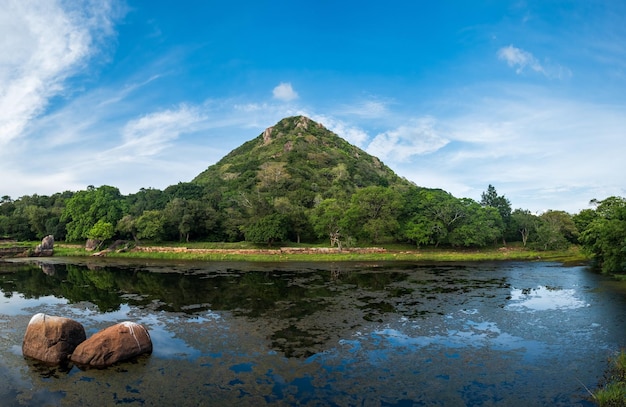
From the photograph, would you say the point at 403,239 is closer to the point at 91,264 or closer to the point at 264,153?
the point at 91,264

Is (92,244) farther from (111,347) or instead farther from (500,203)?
(500,203)

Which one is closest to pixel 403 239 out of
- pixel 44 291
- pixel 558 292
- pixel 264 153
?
pixel 558 292

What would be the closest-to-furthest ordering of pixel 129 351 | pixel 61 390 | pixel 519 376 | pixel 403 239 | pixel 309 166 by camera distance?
pixel 61 390
pixel 519 376
pixel 129 351
pixel 403 239
pixel 309 166

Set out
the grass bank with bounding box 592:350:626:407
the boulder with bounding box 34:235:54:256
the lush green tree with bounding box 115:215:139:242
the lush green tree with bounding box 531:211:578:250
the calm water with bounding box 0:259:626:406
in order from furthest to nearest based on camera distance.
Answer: the lush green tree with bounding box 115:215:139:242 < the lush green tree with bounding box 531:211:578:250 < the boulder with bounding box 34:235:54:256 < the calm water with bounding box 0:259:626:406 < the grass bank with bounding box 592:350:626:407

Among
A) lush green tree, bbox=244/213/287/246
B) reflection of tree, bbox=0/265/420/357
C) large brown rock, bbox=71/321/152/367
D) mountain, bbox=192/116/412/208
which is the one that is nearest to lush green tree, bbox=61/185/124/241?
mountain, bbox=192/116/412/208

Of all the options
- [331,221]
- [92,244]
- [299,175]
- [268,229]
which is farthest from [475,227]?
[92,244]

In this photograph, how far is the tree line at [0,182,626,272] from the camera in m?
67.4

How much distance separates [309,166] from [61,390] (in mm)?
135123

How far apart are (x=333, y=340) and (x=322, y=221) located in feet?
167

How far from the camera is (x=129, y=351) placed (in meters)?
15.4

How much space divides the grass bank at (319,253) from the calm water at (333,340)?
20824mm

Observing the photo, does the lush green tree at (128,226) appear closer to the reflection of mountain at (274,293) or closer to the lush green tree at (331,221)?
the reflection of mountain at (274,293)

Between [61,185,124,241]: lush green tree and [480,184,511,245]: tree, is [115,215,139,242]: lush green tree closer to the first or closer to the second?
[61,185,124,241]: lush green tree

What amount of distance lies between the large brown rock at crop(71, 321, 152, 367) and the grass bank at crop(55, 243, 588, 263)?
41.1 m
